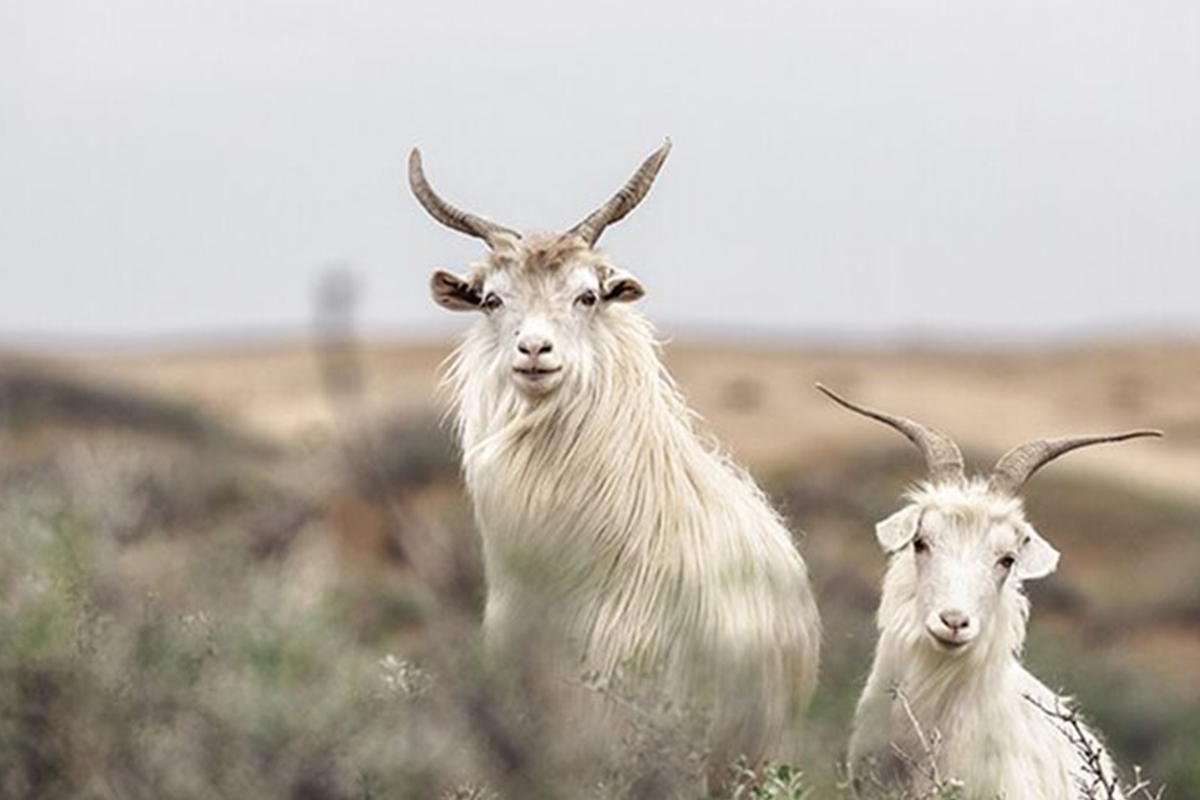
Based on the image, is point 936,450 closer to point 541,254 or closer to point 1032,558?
point 1032,558

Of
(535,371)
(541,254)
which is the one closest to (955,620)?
(535,371)

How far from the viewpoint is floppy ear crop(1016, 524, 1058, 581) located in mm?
11305

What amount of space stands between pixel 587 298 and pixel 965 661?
2.00 meters

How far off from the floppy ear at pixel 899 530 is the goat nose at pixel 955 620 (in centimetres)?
49

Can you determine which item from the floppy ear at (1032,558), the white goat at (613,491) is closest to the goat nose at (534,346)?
the white goat at (613,491)

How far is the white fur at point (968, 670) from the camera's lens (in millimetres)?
11109

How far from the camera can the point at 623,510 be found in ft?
38.3

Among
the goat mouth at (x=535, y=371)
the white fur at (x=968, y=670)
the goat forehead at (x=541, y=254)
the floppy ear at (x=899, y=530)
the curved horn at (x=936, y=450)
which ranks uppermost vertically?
the goat forehead at (x=541, y=254)

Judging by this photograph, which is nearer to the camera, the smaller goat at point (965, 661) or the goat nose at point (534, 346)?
the smaller goat at point (965, 661)

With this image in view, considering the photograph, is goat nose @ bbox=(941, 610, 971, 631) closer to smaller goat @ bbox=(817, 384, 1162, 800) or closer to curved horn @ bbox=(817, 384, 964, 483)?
smaller goat @ bbox=(817, 384, 1162, 800)

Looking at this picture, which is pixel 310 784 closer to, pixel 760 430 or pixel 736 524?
pixel 736 524

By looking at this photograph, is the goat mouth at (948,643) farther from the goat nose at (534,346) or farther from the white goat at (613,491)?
the goat nose at (534,346)

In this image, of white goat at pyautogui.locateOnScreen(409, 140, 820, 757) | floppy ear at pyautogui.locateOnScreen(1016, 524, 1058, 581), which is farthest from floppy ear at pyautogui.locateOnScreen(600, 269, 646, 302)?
floppy ear at pyautogui.locateOnScreen(1016, 524, 1058, 581)

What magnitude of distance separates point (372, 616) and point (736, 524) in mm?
3239
